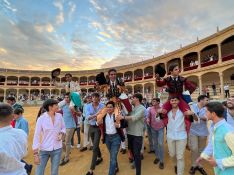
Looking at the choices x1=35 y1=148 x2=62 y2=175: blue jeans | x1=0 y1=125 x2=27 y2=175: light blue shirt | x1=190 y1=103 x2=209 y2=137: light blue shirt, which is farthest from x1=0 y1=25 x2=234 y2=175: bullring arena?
x1=0 y1=125 x2=27 y2=175: light blue shirt

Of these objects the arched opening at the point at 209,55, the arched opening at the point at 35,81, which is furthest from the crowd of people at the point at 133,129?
the arched opening at the point at 35,81

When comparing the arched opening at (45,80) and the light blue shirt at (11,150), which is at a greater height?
the arched opening at (45,80)

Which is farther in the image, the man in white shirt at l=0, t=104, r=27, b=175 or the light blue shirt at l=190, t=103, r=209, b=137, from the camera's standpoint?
the light blue shirt at l=190, t=103, r=209, b=137

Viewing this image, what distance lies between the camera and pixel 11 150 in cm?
189

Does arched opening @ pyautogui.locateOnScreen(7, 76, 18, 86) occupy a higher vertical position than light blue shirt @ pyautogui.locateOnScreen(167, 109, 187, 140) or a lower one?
higher

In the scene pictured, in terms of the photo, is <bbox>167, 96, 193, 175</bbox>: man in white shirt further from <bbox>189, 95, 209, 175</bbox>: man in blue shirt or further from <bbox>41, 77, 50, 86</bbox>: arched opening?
<bbox>41, 77, 50, 86</bbox>: arched opening

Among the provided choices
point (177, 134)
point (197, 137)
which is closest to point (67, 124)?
point (177, 134)

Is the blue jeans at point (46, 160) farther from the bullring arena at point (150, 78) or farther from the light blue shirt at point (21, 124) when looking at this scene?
the bullring arena at point (150, 78)

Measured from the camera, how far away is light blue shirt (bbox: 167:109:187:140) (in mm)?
3928

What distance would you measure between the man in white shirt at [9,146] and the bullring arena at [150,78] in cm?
328

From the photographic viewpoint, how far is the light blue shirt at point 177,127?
393 centimetres

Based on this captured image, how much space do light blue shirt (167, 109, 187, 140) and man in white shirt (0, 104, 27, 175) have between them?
2.92 metres

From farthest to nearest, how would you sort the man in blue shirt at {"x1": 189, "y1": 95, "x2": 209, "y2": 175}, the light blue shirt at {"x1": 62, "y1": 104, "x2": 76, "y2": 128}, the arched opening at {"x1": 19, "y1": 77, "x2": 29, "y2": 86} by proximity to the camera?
1. the arched opening at {"x1": 19, "y1": 77, "x2": 29, "y2": 86}
2. the light blue shirt at {"x1": 62, "y1": 104, "x2": 76, "y2": 128}
3. the man in blue shirt at {"x1": 189, "y1": 95, "x2": 209, "y2": 175}

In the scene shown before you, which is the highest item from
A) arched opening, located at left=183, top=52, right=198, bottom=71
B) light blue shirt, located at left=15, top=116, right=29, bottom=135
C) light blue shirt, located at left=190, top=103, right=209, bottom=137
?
arched opening, located at left=183, top=52, right=198, bottom=71
